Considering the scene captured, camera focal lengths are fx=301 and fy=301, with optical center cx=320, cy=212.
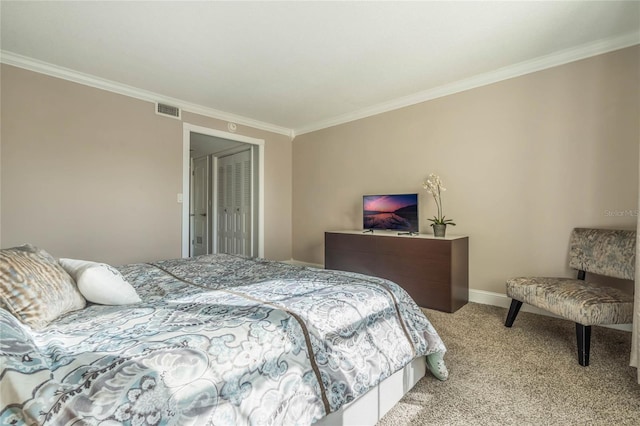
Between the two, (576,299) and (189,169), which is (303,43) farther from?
(576,299)

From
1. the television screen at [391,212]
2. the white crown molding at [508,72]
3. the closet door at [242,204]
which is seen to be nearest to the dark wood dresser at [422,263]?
the television screen at [391,212]

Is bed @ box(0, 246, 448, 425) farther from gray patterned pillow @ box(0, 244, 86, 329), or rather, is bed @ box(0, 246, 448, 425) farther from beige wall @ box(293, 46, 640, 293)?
beige wall @ box(293, 46, 640, 293)

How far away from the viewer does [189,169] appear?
3.92 m

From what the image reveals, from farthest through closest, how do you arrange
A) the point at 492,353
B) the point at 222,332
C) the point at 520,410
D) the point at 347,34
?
the point at 347,34 → the point at 492,353 → the point at 520,410 → the point at 222,332

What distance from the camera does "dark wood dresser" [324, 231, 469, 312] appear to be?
2850 millimetres

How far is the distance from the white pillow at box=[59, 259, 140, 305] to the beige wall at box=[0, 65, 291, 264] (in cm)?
223

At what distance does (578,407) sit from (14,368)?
2.16m

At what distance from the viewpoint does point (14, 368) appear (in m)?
0.65

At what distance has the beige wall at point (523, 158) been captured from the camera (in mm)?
2473

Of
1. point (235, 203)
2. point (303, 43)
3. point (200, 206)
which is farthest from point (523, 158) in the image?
point (200, 206)

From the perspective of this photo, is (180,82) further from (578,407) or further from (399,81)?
(578,407)

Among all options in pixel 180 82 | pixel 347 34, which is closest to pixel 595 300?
pixel 347 34

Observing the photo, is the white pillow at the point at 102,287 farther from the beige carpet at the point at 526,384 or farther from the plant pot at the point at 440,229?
the plant pot at the point at 440,229

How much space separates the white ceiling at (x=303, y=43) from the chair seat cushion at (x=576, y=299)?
195 centimetres
